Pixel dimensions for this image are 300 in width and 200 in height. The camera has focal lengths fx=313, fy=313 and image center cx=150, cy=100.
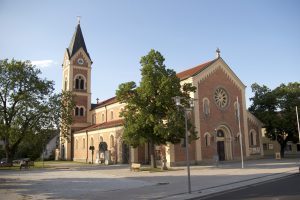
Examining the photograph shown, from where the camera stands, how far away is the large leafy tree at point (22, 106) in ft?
137

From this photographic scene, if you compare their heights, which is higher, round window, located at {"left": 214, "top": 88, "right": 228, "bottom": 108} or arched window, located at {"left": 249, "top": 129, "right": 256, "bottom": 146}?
round window, located at {"left": 214, "top": 88, "right": 228, "bottom": 108}

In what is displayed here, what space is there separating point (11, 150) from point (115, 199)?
34.3 meters

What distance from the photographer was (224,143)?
45.5 m

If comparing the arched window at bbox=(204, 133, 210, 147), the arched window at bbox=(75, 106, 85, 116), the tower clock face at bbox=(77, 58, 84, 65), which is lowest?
the arched window at bbox=(204, 133, 210, 147)

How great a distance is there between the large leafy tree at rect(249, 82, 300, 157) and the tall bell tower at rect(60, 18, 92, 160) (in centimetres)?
3343

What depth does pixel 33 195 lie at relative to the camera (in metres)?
17.1

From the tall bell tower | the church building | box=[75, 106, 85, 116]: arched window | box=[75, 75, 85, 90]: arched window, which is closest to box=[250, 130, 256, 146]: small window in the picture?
the church building

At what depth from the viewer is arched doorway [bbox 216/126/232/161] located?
44.8 m

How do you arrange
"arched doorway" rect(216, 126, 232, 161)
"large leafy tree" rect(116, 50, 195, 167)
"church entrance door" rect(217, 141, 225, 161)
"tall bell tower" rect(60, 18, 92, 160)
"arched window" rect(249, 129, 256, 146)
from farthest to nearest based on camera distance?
"tall bell tower" rect(60, 18, 92, 160)
"arched window" rect(249, 129, 256, 146)
"arched doorway" rect(216, 126, 232, 161)
"church entrance door" rect(217, 141, 225, 161)
"large leafy tree" rect(116, 50, 195, 167)

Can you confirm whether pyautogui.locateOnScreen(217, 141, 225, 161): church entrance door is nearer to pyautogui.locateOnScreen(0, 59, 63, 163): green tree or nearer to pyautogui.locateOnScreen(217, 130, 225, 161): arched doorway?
pyautogui.locateOnScreen(217, 130, 225, 161): arched doorway

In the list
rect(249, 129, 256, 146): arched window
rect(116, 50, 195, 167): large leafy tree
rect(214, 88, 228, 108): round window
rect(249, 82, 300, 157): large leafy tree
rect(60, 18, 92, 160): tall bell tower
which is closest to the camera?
rect(116, 50, 195, 167): large leafy tree

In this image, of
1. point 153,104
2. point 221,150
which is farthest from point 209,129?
point 153,104

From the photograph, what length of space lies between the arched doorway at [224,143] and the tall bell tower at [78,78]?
31.2 metres

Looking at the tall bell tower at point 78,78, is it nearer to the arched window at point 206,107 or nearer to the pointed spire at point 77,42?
the pointed spire at point 77,42
